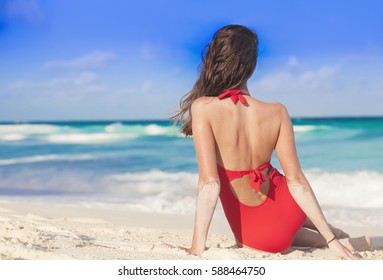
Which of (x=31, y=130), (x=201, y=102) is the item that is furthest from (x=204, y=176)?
(x=31, y=130)

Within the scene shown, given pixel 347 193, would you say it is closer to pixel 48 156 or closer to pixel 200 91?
pixel 200 91

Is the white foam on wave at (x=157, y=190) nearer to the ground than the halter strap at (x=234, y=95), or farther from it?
nearer to the ground

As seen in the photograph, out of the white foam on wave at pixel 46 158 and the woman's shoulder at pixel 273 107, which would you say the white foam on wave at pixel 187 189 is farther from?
the white foam on wave at pixel 46 158

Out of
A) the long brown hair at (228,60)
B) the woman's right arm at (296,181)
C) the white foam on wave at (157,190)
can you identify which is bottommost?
the white foam on wave at (157,190)

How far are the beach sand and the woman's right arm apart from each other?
0.17m

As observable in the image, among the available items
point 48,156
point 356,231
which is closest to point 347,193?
point 356,231

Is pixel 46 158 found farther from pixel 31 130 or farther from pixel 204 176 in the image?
pixel 31 130

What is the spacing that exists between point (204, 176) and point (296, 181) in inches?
23.4

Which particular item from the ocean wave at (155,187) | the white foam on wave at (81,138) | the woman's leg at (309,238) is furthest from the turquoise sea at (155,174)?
the white foam on wave at (81,138)

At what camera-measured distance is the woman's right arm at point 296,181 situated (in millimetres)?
3256

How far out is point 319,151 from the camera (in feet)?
59.4

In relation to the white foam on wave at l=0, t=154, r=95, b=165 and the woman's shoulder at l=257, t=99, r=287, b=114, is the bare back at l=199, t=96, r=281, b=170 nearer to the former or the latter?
the woman's shoulder at l=257, t=99, r=287, b=114
